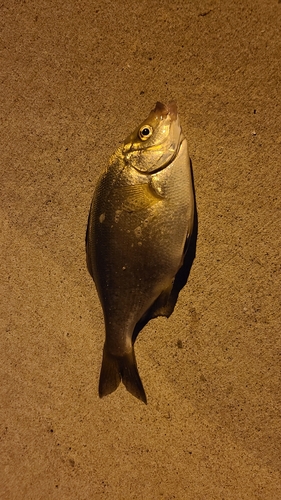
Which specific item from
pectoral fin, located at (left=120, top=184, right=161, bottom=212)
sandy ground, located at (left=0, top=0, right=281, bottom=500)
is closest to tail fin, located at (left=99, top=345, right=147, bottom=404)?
sandy ground, located at (left=0, top=0, right=281, bottom=500)

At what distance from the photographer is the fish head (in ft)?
4.52

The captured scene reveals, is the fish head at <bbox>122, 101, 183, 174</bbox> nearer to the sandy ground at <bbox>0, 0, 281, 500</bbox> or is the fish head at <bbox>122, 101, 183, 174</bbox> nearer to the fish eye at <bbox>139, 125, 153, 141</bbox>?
the fish eye at <bbox>139, 125, 153, 141</bbox>

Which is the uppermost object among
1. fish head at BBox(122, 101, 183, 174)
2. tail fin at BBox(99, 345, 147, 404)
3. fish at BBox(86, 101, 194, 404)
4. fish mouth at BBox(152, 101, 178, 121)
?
fish mouth at BBox(152, 101, 178, 121)

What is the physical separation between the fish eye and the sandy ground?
338 millimetres

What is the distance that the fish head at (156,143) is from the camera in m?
1.38

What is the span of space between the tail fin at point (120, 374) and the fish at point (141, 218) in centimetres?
16

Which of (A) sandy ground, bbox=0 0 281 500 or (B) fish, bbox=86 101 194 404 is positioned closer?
(B) fish, bbox=86 101 194 404

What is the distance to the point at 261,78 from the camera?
62.5 inches

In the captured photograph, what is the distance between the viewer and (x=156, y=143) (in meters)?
1.39

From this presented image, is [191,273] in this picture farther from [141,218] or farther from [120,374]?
[120,374]

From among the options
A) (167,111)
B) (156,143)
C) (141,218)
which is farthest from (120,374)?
(167,111)

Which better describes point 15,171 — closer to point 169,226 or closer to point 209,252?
point 169,226

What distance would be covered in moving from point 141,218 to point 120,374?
752mm

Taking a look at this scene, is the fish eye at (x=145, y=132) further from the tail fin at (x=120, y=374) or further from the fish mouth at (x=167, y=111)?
the tail fin at (x=120, y=374)
